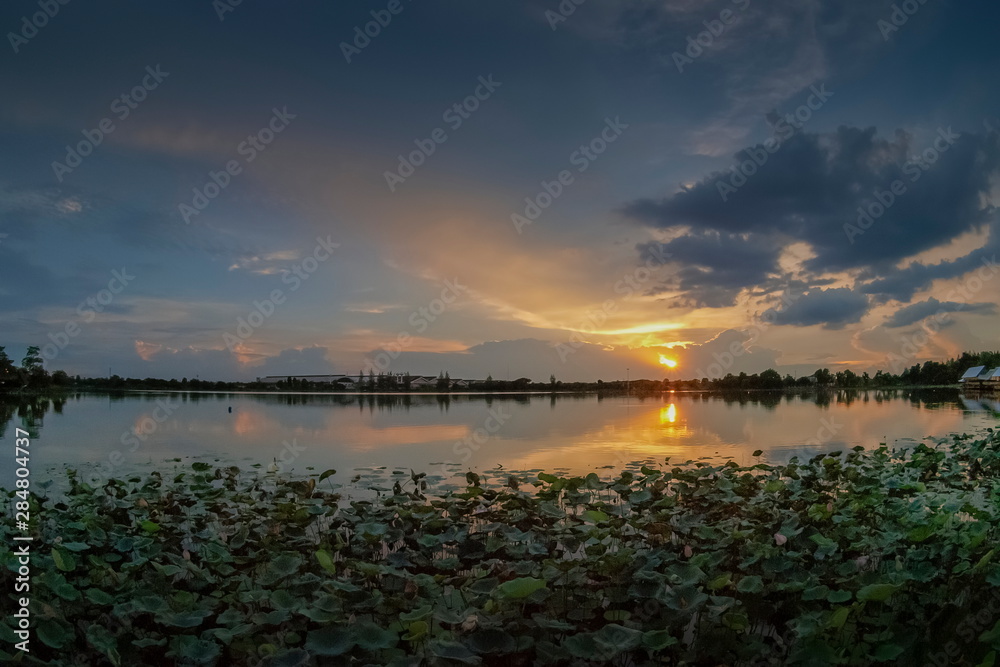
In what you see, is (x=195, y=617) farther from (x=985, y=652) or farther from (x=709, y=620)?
(x=985, y=652)

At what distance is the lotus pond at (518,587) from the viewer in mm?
3129

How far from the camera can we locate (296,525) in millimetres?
5328

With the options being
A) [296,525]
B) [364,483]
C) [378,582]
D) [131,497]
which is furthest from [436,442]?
[378,582]

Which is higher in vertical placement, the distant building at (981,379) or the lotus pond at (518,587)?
the distant building at (981,379)

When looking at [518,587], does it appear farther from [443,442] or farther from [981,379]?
[981,379]

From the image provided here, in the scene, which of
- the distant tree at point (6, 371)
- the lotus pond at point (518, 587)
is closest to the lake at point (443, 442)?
the lotus pond at point (518, 587)

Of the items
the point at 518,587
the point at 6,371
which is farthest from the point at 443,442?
the point at 6,371

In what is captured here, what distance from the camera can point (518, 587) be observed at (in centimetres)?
321

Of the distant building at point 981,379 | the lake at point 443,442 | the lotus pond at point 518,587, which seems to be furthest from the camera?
the distant building at point 981,379

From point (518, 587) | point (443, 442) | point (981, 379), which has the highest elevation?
point (981, 379)

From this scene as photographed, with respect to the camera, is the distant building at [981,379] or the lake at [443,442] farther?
the distant building at [981,379]

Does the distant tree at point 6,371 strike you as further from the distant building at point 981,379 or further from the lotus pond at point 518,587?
the distant building at point 981,379

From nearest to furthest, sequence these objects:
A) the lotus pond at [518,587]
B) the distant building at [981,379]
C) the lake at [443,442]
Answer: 1. the lotus pond at [518,587]
2. the lake at [443,442]
3. the distant building at [981,379]

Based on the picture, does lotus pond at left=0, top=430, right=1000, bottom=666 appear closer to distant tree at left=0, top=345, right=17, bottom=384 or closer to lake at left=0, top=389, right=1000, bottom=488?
lake at left=0, top=389, right=1000, bottom=488
